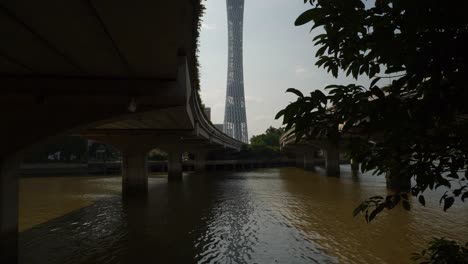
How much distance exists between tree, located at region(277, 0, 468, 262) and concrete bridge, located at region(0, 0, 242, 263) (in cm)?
428

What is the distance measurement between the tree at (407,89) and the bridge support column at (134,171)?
106 ft

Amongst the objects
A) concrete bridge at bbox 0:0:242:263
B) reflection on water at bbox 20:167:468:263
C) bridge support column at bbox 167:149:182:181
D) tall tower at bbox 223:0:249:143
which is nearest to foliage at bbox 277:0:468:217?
concrete bridge at bbox 0:0:242:263

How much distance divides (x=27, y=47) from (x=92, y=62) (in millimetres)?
1806

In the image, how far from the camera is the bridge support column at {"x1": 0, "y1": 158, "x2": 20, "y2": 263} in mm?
11227

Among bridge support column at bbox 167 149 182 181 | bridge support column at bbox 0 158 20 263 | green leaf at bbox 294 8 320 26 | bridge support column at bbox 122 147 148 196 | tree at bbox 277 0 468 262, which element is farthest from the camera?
bridge support column at bbox 167 149 182 181

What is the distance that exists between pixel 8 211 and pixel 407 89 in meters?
13.0

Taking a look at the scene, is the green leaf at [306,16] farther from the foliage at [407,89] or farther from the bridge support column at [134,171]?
the bridge support column at [134,171]

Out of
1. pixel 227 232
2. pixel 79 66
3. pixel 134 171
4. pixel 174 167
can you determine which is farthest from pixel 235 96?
pixel 79 66

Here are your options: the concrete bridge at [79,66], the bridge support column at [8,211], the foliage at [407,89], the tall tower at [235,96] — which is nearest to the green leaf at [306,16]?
the foliage at [407,89]

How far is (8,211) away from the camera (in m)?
11.6

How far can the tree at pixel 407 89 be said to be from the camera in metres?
2.29

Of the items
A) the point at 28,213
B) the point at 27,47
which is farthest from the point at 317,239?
the point at 28,213

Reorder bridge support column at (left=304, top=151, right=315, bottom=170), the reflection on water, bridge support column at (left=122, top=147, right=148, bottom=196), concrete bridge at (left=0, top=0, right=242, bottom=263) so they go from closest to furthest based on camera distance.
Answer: concrete bridge at (left=0, top=0, right=242, bottom=263) < the reflection on water < bridge support column at (left=122, top=147, right=148, bottom=196) < bridge support column at (left=304, top=151, right=315, bottom=170)

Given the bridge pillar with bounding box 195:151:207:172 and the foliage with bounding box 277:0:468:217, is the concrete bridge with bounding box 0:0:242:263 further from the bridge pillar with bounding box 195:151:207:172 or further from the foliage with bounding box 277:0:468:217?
the bridge pillar with bounding box 195:151:207:172
